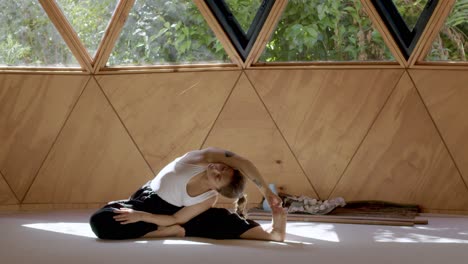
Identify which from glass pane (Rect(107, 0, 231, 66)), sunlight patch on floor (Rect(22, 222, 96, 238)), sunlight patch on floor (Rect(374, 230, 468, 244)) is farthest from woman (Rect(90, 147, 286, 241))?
glass pane (Rect(107, 0, 231, 66))

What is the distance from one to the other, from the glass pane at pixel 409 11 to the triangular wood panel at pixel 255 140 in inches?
74.4

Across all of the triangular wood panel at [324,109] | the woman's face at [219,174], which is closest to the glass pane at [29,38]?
the triangular wood panel at [324,109]

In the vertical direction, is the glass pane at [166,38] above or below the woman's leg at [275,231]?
above

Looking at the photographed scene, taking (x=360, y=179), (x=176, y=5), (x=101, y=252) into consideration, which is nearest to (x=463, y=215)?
(x=360, y=179)

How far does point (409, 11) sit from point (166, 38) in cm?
280

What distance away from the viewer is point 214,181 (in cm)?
689

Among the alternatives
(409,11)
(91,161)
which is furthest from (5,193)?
(409,11)

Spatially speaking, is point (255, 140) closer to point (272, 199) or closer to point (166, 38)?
point (166, 38)

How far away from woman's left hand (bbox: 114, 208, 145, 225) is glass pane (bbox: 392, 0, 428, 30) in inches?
162

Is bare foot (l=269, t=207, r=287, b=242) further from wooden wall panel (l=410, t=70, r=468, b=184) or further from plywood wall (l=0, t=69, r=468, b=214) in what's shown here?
wooden wall panel (l=410, t=70, r=468, b=184)

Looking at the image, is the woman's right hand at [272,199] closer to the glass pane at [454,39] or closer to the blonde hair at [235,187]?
the blonde hair at [235,187]

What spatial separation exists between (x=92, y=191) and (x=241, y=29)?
2572 millimetres

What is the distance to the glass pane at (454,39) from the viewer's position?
9.22 meters

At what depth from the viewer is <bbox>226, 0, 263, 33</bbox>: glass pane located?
32.2ft
